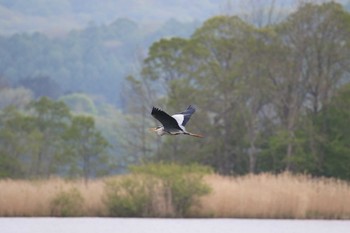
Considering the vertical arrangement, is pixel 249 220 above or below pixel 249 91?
below

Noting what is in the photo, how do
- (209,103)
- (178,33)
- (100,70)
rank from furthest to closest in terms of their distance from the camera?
(178,33) → (100,70) → (209,103)

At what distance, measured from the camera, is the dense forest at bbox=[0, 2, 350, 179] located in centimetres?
3189

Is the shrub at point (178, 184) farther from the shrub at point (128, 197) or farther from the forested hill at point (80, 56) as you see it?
the forested hill at point (80, 56)

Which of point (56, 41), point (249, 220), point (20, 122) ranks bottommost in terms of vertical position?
point (249, 220)

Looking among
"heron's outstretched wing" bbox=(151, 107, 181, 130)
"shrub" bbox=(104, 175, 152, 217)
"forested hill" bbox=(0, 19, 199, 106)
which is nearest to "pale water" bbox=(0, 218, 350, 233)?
"shrub" bbox=(104, 175, 152, 217)

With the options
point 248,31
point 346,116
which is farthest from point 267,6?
point 346,116

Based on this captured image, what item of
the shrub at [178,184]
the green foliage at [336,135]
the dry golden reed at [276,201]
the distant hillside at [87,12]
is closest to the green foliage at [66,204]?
the shrub at [178,184]

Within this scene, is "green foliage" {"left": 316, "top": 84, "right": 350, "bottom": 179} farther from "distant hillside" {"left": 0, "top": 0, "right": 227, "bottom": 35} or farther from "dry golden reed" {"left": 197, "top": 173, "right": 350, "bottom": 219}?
"distant hillside" {"left": 0, "top": 0, "right": 227, "bottom": 35}

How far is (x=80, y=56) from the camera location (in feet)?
303

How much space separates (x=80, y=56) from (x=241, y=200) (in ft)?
238

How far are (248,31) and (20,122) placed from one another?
899 cm

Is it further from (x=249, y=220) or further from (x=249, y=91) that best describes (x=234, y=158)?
(x=249, y=220)

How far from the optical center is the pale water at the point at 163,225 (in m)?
18.8

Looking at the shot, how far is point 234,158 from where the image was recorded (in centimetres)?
3459
